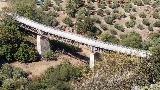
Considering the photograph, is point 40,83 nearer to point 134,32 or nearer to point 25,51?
point 25,51

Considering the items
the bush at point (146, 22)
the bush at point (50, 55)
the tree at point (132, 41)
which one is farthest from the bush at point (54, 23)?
the bush at point (146, 22)

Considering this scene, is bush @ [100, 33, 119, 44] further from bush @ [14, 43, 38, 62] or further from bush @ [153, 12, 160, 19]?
bush @ [14, 43, 38, 62]

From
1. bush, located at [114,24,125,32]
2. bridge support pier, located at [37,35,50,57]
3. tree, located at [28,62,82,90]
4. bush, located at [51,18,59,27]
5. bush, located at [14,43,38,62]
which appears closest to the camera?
tree, located at [28,62,82,90]

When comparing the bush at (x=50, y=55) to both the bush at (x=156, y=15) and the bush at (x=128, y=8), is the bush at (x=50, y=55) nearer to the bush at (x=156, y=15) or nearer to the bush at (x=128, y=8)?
the bush at (x=128, y=8)

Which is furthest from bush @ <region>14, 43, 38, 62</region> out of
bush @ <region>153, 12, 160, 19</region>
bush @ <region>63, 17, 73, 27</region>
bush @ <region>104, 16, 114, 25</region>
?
bush @ <region>153, 12, 160, 19</region>

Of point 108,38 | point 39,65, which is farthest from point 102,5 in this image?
point 39,65

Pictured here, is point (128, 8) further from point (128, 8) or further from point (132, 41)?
point (132, 41)

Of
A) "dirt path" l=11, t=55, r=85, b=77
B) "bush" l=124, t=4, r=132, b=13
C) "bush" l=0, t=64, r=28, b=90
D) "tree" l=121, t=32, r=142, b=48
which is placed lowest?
"dirt path" l=11, t=55, r=85, b=77
